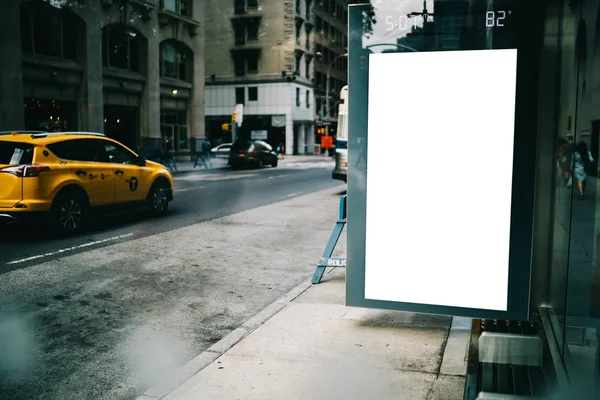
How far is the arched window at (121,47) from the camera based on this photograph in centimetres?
3209

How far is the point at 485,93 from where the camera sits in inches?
170

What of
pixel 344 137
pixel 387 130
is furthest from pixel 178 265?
pixel 344 137

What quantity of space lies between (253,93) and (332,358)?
5738 centimetres

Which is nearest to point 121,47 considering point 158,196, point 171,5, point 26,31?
point 171,5

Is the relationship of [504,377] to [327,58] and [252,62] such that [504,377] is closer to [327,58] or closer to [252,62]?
[252,62]

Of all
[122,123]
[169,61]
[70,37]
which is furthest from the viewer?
[169,61]

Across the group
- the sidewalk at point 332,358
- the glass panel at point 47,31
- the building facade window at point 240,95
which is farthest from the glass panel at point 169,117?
the sidewalk at point 332,358

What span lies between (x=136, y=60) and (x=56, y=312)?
31008 millimetres

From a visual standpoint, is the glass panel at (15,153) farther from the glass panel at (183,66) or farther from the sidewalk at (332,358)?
the glass panel at (183,66)

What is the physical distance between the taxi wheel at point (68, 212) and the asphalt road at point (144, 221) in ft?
0.82

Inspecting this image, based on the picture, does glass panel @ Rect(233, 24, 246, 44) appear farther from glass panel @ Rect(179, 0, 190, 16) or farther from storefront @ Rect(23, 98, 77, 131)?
storefront @ Rect(23, 98, 77, 131)

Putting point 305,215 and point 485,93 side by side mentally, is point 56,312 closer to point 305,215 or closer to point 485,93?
point 485,93

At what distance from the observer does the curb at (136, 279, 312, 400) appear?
14.0 feet

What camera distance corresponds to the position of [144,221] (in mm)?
12875
